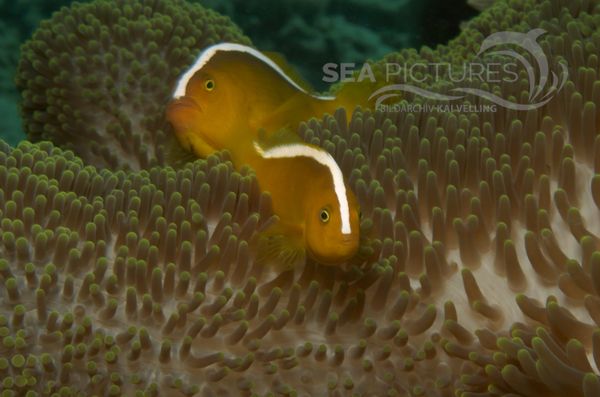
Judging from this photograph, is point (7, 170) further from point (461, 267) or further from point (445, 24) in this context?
point (445, 24)

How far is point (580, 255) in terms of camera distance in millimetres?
1555

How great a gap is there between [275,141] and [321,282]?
41 centimetres

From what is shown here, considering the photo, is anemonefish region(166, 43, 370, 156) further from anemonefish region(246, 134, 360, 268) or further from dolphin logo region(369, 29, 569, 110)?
anemonefish region(246, 134, 360, 268)

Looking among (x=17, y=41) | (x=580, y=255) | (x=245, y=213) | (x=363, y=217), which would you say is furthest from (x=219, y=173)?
(x=17, y=41)

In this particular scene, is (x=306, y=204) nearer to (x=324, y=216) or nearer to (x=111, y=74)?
(x=324, y=216)

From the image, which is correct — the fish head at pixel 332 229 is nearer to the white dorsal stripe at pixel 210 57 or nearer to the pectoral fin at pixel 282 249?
the pectoral fin at pixel 282 249

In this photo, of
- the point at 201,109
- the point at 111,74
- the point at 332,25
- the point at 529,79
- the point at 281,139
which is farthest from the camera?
the point at 332,25

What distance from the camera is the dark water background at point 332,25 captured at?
4.78m

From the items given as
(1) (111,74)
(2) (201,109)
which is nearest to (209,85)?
(2) (201,109)

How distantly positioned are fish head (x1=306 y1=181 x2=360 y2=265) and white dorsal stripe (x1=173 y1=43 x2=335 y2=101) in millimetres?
820

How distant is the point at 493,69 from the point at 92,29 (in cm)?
158

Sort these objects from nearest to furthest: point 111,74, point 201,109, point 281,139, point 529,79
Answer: point 281,139 → point 529,79 → point 201,109 → point 111,74

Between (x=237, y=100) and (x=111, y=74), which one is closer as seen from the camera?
(x=237, y=100)

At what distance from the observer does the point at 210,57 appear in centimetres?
216
